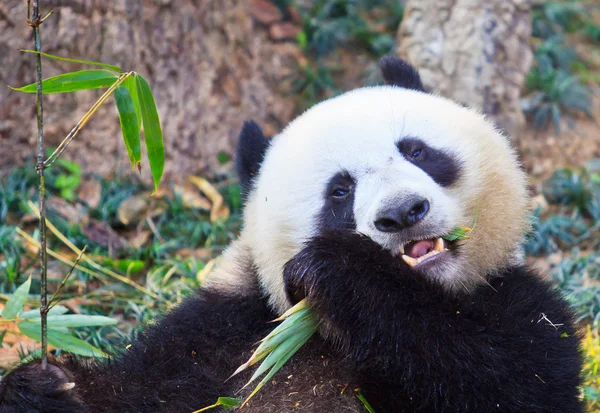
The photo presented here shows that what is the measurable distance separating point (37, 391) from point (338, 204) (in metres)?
1.54

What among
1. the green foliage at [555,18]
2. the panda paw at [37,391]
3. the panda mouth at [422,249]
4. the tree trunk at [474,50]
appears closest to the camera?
the panda paw at [37,391]

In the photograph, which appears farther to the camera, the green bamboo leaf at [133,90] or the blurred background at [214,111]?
the blurred background at [214,111]

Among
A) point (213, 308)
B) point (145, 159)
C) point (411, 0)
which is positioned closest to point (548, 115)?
point (411, 0)

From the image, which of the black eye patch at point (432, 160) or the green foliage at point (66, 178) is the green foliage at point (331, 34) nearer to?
the green foliage at point (66, 178)

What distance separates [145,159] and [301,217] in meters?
3.27

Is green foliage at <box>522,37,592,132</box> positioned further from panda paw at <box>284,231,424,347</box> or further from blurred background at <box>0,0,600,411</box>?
panda paw at <box>284,231,424,347</box>

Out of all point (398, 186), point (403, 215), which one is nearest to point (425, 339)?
point (403, 215)

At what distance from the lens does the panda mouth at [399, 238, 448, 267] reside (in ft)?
10.6

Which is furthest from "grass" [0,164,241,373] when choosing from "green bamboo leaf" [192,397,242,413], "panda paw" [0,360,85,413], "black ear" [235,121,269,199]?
"green bamboo leaf" [192,397,242,413]

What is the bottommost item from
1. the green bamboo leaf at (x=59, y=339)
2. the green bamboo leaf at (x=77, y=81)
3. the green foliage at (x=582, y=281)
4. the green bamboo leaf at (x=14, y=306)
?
the green foliage at (x=582, y=281)

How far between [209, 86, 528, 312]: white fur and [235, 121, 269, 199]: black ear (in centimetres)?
21

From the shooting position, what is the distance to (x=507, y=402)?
9.91 ft

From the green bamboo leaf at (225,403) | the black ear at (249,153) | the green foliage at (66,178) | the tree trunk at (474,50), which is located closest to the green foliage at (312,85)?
the tree trunk at (474,50)

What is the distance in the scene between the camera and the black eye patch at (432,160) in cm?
350
